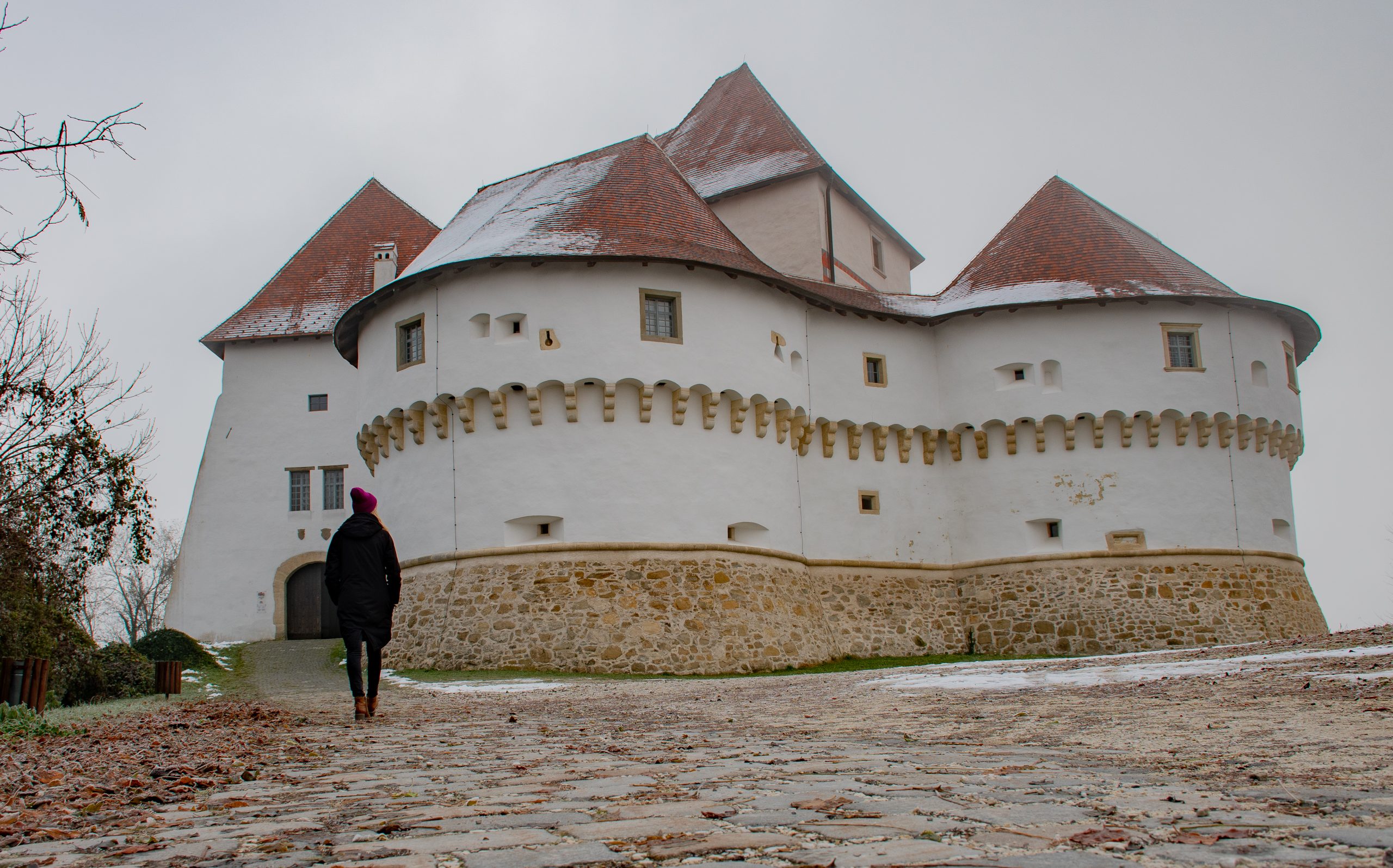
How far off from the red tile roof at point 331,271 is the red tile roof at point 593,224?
651 centimetres

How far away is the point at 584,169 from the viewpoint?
25.1 m

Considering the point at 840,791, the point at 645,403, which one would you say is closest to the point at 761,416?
the point at 645,403

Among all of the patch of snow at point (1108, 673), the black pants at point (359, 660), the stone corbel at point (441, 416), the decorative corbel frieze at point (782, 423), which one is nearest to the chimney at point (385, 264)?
the stone corbel at point (441, 416)

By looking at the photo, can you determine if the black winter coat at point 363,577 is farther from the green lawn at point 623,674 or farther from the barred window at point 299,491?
the barred window at point 299,491

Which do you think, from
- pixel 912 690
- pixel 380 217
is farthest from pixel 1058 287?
pixel 380 217

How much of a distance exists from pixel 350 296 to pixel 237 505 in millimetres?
6249

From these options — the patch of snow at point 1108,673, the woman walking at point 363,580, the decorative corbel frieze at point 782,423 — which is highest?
the decorative corbel frieze at point 782,423

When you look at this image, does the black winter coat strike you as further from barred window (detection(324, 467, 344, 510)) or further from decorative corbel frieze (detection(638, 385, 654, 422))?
barred window (detection(324, 467, 344, 510))

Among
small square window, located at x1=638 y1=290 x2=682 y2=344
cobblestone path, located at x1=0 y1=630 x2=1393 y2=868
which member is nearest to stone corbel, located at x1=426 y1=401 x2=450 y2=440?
small square window, located at x1=638 y1=290 x2=682 y2=344

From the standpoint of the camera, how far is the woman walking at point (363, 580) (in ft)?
33.4

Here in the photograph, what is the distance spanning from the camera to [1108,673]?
11.7m

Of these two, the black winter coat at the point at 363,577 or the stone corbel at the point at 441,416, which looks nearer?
the black winter coat at the point at 363,577

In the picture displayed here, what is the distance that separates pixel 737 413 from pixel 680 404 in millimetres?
1268

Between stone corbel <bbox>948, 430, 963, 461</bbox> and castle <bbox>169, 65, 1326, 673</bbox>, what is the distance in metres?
0.05
